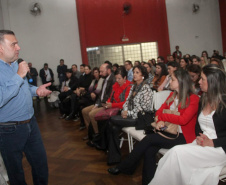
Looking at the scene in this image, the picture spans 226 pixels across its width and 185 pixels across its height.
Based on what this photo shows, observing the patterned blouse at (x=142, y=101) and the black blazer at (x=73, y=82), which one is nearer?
the patterned blouse at (x=142, y=101)

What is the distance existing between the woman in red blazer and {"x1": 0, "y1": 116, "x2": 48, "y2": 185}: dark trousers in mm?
913

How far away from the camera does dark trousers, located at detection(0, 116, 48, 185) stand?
1.68 m

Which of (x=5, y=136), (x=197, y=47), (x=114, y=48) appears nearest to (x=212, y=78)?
(x=5, y=136)

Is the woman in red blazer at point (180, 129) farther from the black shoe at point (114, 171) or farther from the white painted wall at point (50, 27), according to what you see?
the white painted wall at point (50, 27)

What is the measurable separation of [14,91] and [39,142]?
1.94ft

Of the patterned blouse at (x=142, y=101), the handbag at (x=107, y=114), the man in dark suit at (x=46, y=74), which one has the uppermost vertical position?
the man in dark suit at (x=46, y=74)

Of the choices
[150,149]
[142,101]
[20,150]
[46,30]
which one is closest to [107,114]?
[142,101]

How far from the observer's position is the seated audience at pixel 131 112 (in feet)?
9.27

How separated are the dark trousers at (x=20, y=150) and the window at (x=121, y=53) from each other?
956 cm

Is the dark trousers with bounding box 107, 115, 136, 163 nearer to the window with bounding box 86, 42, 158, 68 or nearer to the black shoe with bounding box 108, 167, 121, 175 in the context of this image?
the black shoe with bounding box 108, 167, 121, 175

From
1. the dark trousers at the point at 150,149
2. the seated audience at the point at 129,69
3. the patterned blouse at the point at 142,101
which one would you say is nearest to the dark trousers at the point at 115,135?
the patterned blouse at the point at 142,101

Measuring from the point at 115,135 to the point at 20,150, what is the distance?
4.56 feet

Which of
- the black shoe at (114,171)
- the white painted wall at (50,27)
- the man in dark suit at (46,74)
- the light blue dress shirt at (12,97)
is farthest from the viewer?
the man in dark suit at (46,74)

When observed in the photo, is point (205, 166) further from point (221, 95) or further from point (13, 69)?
point (13, 69)
